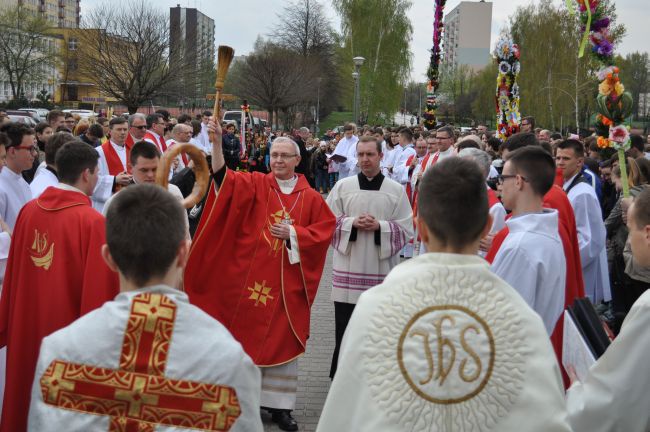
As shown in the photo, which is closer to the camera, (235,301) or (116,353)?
(116,353)

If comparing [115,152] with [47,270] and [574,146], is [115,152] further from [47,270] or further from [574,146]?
[574,146]

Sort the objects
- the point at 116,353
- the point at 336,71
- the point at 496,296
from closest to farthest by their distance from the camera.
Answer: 1. the point at 116,353
2. the point at 496,296
3. the point at 336,71

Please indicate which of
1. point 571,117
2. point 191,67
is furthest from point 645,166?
point 571,117

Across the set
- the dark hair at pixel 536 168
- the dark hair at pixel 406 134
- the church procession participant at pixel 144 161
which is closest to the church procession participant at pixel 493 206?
the dark hair at pixel 536 168

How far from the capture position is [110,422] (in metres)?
2.36

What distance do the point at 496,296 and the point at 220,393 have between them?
98 centimetres

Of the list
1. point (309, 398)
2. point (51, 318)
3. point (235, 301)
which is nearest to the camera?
point (51, 318)

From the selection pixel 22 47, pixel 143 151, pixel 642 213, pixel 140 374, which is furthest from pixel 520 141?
pixel 22 47

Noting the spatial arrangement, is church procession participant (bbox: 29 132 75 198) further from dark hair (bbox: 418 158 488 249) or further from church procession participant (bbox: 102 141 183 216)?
dark hair (bbox: 418 158 488 249)

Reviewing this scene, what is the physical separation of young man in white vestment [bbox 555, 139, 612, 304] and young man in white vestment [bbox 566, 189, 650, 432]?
3.94m

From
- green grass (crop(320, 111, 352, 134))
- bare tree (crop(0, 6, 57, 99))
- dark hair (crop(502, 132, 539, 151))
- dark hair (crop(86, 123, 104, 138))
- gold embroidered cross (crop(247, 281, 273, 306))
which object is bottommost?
gold embroidered cross (crop(247, 281, 273, 306))

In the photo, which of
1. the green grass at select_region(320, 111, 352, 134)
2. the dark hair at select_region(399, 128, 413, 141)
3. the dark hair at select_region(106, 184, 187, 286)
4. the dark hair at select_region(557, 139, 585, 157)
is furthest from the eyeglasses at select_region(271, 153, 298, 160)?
the green grass at select_region(320, 111, 352, 134)

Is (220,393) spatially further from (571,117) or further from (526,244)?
(571,117)

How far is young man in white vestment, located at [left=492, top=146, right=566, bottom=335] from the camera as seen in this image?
3834mm
